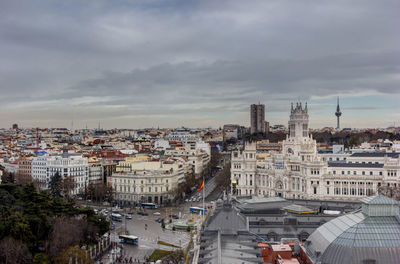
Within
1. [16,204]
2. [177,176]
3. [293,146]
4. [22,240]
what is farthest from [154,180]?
[22,240]

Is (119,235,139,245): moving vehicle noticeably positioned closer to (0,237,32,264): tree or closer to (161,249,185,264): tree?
(161,249,185,264): tree

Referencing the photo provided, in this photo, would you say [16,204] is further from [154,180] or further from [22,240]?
[154,180]

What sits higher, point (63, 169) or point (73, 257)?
point (63, 169)

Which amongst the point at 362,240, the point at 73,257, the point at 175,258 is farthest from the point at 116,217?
the point at 362,240

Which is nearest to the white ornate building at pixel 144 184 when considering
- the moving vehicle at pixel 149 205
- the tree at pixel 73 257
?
the moving vehicle at pixel 149 205

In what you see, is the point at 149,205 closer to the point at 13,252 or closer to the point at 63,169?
the point at 63,169
